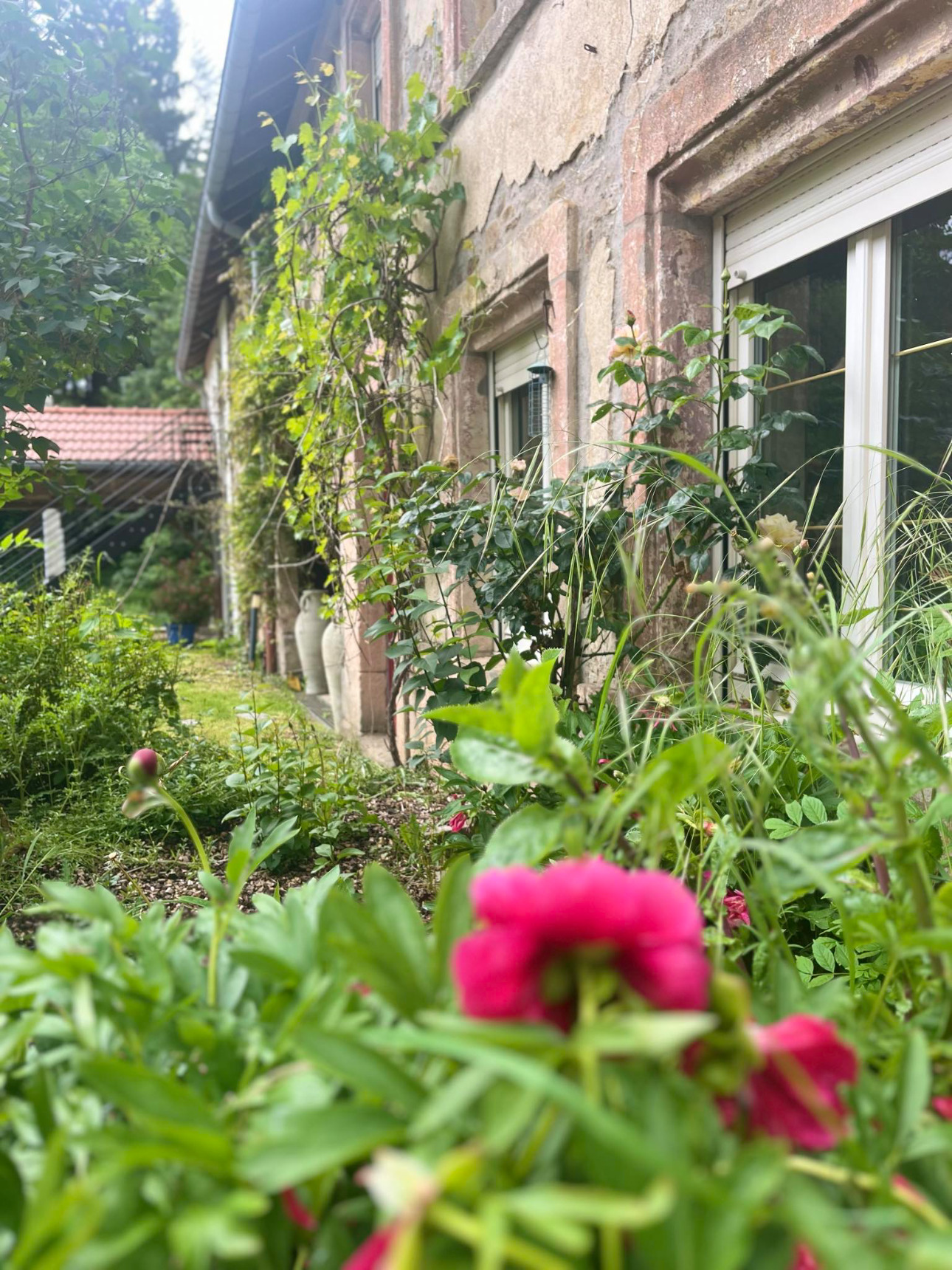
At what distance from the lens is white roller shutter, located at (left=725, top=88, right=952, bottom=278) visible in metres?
1.86

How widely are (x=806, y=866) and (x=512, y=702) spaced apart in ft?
0.81

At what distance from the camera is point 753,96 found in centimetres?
211

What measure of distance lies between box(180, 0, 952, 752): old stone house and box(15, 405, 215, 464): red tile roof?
1141cm

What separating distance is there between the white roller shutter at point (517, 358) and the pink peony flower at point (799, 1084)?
3.14 meters

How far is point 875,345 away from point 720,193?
2.07 feet

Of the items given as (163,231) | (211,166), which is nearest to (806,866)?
(163,231)

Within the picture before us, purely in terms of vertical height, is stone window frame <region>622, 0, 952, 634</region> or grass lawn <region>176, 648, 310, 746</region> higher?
stone window frame <region>622, 0, 952, 634</region>

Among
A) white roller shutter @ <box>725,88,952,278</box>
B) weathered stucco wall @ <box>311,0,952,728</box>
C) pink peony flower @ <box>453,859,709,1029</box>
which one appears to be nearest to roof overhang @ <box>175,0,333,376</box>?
weathered stucco wall @ <box>311,0,952,728</box>

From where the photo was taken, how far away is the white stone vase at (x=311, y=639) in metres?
7.52

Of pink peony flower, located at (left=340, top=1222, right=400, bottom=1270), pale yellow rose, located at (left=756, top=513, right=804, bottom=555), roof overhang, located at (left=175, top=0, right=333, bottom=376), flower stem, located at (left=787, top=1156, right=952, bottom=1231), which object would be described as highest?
roof overhang, located at (left=175, top=0, right=333, bottom=376)

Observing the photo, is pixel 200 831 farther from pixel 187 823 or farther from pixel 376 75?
pixel 376 75

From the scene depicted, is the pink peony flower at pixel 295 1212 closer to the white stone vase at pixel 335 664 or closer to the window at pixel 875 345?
the window at pixel 875 345

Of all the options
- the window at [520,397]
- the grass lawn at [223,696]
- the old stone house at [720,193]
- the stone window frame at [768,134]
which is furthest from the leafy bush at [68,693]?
the stone window frame at [768,134]

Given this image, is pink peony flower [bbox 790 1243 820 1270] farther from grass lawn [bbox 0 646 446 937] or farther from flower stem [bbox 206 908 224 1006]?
grass lawn [bbox 0 646 446 937]
